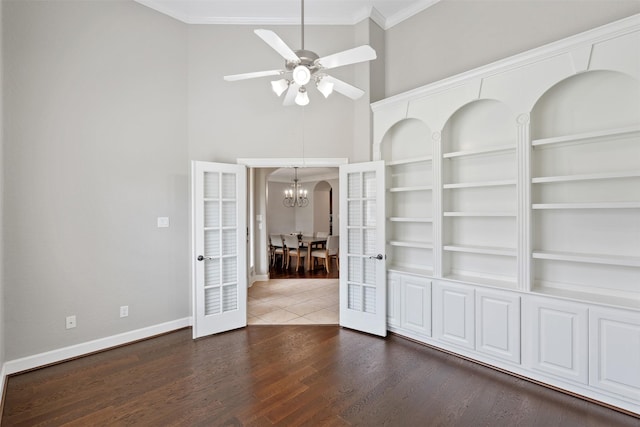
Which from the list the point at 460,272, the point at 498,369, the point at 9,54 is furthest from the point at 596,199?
the point at 9,54

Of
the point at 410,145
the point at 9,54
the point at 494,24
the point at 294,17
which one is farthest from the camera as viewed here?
the point at 294,17

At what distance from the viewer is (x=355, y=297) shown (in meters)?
3.86

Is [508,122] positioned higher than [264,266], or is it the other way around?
[508,122]

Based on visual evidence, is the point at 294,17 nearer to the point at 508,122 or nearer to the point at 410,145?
the point at 410,145

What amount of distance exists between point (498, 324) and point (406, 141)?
→ 7.29 feet

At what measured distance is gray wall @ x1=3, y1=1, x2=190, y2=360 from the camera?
2832mm

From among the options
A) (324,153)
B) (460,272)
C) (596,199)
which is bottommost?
(460,272)

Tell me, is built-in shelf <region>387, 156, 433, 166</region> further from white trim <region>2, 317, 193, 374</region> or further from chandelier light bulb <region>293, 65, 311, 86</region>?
white trim <region>2, 317, 193, 374</region>

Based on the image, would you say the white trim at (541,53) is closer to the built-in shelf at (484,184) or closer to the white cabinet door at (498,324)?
the built-in shelf at (484,184)

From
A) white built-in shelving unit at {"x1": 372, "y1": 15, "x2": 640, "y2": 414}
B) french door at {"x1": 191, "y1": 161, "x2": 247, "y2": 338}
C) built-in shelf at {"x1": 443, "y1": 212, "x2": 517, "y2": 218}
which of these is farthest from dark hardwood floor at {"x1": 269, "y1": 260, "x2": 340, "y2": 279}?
built-in shelf at {"x1": 443, "y1": 212, "x2": 517, "y2": 218}

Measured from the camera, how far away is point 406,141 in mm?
3775

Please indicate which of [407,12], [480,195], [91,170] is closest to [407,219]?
[480,195]

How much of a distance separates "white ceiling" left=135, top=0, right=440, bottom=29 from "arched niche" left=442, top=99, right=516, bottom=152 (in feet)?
5.01

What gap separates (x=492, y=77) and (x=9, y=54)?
448 centimetres
